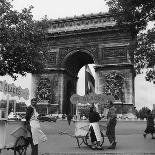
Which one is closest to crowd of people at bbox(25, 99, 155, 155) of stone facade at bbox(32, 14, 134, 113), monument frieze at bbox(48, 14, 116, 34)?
stone facade at bbox(32, 14, 134, 113)

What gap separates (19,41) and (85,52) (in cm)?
2543

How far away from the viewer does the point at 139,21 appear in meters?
18.3

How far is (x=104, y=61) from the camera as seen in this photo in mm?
47406

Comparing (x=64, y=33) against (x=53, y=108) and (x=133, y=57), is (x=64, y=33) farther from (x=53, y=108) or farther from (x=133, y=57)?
(x=133, y=57)

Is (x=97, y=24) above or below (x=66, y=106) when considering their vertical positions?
above

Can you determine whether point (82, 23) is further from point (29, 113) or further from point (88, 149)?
point (29, 113)

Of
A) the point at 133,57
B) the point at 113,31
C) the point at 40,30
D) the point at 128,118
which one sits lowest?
the point at 128,118

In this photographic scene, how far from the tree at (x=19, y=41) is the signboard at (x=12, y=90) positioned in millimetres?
12879

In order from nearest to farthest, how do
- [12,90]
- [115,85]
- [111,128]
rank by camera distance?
[12,90], [111,128], [115,85]

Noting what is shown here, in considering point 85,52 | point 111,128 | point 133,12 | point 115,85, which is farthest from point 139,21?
point 85,52

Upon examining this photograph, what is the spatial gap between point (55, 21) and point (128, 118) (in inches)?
756

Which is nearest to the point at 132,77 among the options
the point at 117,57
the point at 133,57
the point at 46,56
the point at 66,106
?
the point at 117,57

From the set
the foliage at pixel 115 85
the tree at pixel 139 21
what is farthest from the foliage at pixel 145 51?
the foliage at pixel 115 85

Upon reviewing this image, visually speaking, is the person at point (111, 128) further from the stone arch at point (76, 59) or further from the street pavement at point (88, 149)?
the stone arch at point (76, 59)
